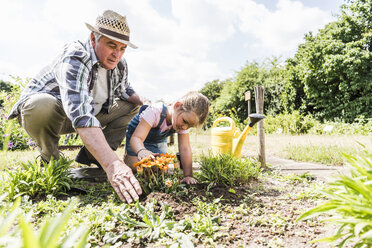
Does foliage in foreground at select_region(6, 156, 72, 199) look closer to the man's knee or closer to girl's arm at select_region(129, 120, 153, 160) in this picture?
the man's knee

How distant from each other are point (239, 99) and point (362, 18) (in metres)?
6.69

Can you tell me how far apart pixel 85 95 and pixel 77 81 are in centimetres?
17

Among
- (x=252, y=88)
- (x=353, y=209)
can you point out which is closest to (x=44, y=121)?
(x=353, y=209)

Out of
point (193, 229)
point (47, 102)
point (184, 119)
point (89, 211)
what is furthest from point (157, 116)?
point (193, 229)

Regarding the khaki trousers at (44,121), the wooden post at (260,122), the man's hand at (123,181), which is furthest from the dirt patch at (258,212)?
the khaki trousers at (44,121)

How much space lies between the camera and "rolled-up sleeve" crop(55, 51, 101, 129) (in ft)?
5.54

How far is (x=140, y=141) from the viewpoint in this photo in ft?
7.45

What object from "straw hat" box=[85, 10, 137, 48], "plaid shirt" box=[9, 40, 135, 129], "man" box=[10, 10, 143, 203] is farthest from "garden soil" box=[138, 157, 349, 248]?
"straw hat" box=[85, 10, 137, 48]

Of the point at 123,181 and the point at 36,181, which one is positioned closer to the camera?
the point at 123,181

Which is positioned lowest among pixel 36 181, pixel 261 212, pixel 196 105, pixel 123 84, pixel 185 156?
pixel 261 212

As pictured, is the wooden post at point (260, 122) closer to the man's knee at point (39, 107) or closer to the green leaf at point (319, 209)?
the green leaf at point (319, 209)

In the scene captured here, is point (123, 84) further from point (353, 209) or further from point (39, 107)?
point (353, 209)

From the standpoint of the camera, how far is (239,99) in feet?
42.9

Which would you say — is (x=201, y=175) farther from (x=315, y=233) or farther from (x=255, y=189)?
(x=315, y=233)
